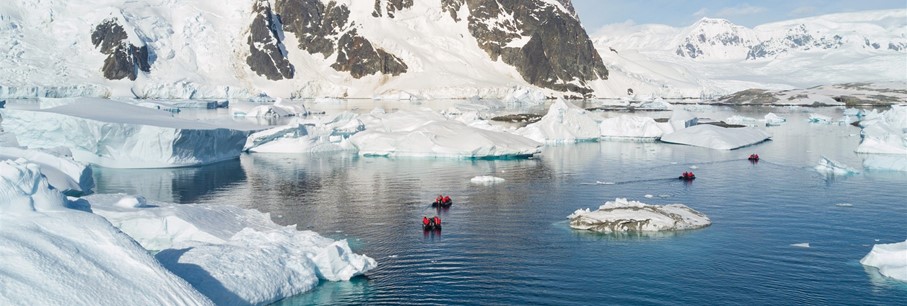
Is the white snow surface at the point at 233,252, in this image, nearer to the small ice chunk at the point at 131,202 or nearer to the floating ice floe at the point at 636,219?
the small ice chunk at the point at 131,202

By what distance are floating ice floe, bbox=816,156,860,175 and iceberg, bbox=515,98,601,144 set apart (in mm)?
25470

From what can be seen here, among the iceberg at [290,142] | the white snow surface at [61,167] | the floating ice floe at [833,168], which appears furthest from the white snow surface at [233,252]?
the floating ice floe at [833,168]

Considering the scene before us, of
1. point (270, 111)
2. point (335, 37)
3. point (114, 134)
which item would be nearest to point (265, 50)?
point (335, 37)

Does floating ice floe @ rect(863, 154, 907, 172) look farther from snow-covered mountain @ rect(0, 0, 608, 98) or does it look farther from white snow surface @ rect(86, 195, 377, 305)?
snow-covered mountain @ rect(0, 0, 608, 98)

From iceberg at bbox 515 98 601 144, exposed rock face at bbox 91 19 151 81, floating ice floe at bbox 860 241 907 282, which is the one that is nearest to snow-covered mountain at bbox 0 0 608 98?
exposed rock face at bbox 91 19 151 81

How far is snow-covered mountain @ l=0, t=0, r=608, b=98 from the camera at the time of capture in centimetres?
14012

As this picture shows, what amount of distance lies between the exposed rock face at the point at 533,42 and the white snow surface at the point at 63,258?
584 feet

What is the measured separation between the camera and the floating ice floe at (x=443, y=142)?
54.5m

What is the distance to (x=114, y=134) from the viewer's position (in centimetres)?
4469

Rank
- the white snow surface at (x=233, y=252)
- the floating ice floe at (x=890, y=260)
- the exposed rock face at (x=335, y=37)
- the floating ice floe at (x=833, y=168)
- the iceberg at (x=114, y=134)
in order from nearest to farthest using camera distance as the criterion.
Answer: the white snow surface at (x=233, y=252)
the floating ice floe at (x=890, y=260)
the iceberg at (x=114, y=134)
the floating ice floe at (x=833, y=168)
the exposed rock face at (x=335, y=37)

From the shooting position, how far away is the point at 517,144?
56562 millimetres

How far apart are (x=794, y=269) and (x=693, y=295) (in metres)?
5.20

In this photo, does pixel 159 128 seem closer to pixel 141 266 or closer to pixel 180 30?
pixel 141 266

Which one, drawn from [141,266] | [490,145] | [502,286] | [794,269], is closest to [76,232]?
[141,266]
